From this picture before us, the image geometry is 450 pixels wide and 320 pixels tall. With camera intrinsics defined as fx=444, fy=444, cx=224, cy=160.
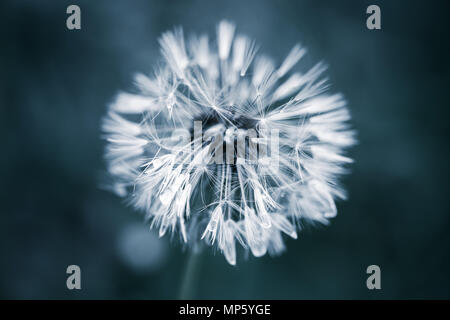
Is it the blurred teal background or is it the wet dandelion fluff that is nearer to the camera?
the wet dandelion fluff

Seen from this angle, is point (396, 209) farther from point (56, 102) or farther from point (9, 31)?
point (9, 31)

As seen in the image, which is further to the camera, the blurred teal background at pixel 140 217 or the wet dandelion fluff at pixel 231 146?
the blurred teal background at pixel 140 217

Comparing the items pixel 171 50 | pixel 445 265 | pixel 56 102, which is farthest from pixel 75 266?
pixel 445 265

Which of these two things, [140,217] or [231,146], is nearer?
[231,146]

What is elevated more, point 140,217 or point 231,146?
point 231,146
